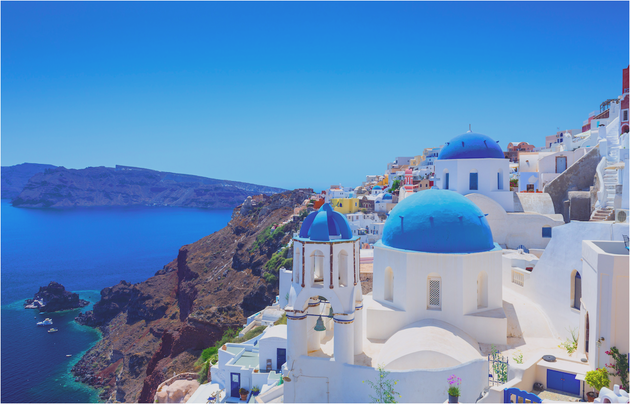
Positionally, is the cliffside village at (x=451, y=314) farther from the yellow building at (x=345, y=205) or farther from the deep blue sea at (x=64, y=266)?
the yellow building at (x=345, y=205)

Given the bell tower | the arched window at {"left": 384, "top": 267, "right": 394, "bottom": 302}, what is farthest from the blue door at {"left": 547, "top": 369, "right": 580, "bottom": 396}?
the arched window at {"left": 384, "top": 267, "right": 394, "bottom": 302}

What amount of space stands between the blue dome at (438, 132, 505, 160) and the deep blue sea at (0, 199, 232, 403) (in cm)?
3528

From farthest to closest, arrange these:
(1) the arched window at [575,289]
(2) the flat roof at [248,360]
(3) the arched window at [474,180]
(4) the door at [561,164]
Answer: (4) the door at [561,164] < (3) the arched window at [474,180] < (2) the flat roof at [248,360] < (1) the arched window at [575,289]

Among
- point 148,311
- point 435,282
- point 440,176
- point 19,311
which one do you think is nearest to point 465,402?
point 435,282

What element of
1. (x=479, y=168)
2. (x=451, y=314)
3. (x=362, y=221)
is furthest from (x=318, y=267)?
(x=362, y=221)

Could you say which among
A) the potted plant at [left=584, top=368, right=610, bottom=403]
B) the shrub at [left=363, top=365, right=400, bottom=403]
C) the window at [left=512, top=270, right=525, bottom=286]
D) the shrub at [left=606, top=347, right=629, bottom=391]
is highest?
the window at [left=512, top=270, right=525, bottom=286]

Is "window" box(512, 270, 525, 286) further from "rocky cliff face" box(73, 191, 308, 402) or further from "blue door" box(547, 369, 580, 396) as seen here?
"rocky cliff face" box(73, 191, 308, 402)

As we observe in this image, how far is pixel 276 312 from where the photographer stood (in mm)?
25547

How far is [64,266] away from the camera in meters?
76.9

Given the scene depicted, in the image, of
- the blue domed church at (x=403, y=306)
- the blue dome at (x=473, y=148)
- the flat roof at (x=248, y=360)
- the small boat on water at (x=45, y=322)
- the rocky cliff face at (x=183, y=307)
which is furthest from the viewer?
the small boat on water at (x=45, y=322)

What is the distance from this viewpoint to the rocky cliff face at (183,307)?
32219mm

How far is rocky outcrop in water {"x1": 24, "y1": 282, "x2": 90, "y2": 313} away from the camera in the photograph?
172 feet

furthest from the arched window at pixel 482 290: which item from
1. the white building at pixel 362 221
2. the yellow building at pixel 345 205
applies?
the yellow building at pixel 345 205

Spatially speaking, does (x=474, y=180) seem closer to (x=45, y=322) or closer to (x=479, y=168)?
(x=479, y=168)
